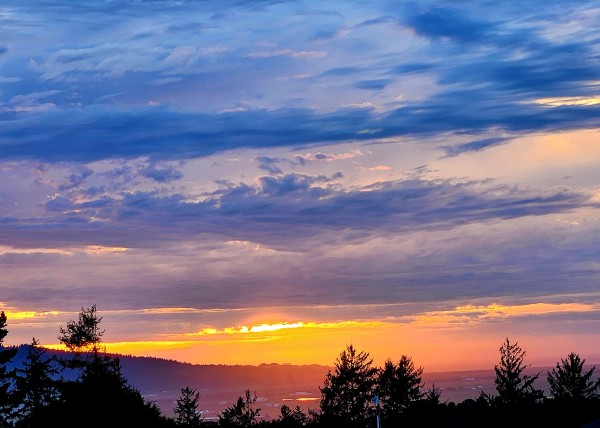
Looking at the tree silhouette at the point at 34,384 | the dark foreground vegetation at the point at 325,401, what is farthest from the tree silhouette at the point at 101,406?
the tree silhouette at the point at 34,384

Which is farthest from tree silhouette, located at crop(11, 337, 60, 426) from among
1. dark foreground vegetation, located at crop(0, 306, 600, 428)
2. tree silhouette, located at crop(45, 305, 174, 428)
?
tree silhouette, located at crop(45, 305, 174, 428)

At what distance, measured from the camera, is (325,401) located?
283ft

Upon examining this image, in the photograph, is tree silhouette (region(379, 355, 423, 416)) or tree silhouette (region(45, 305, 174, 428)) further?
tree silhouette (region(379, 355, 423, 416))

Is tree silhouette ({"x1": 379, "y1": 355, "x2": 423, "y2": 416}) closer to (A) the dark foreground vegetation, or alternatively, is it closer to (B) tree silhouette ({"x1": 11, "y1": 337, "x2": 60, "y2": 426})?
(A) the dark foreground vegetation

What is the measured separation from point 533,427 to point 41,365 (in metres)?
45.4

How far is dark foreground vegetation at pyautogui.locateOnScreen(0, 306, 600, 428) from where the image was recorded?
5825 centimetres

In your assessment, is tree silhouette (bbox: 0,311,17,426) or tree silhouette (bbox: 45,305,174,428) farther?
tree silhouette (bbox: 0,311,17,426)

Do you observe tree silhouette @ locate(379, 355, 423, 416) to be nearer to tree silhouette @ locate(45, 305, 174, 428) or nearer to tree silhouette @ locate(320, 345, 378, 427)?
tree silhouette @ locate(320, 345, 378, 427)

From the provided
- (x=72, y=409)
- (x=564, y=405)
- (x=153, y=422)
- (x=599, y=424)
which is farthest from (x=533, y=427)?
(x=72, y=409)

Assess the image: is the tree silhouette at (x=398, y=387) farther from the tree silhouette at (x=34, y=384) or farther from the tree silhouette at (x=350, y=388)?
the tree silhouette at (x=34, y=384)

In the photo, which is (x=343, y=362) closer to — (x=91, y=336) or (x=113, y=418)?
(x=91, y=336)

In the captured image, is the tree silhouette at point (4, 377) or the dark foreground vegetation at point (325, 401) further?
the tree silhouette at point (4, 377)

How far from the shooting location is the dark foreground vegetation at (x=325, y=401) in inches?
2293

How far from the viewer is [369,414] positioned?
8262cm
